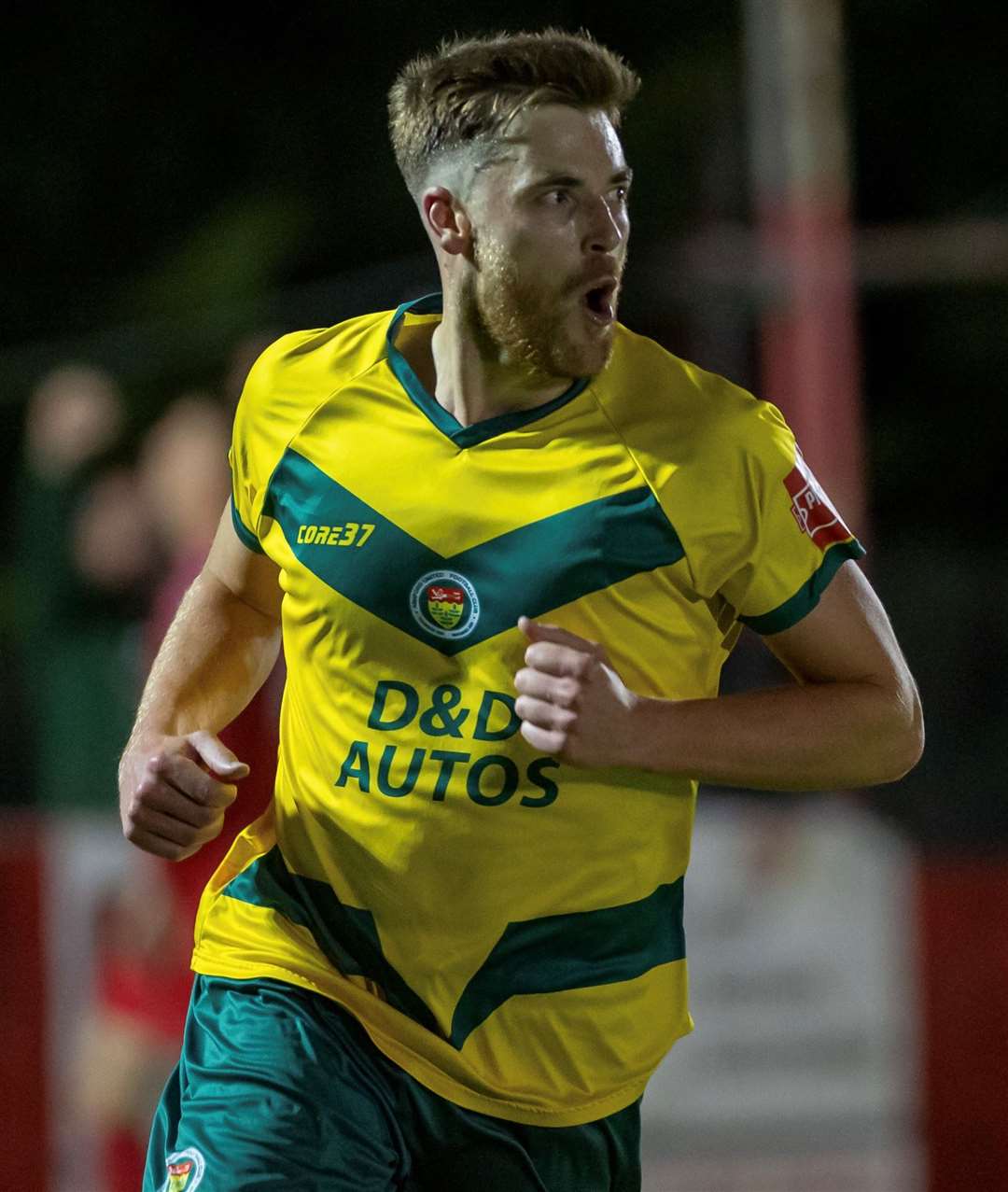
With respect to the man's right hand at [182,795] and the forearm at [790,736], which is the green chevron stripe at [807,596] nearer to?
the forearm at [790,736]

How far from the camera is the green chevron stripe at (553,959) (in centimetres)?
315

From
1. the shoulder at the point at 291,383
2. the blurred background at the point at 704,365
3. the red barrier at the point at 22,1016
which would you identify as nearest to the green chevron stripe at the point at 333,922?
the shoulder at the point at 291,383

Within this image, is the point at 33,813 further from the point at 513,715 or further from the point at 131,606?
the point at 513,715

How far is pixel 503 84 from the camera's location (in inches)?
124

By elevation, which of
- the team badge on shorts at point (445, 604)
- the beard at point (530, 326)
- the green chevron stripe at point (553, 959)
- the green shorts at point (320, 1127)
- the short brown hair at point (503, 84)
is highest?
the short brown hair at point (503, 84)

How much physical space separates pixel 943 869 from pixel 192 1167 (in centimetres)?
367

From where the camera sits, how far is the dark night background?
16.2 meters

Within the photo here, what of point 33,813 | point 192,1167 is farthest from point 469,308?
→ point 33,813

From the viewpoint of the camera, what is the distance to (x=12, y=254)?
1736 centimetres

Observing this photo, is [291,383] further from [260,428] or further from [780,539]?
[780,539]

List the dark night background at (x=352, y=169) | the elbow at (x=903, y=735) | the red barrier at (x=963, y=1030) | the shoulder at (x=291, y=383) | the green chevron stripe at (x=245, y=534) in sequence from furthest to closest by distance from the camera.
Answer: the dark night background at (x=352, y=169)
the red barrier at (x=963, y=1030)
the green chevron stripe at (x=245, y=534)
the shoulder at (x=291, y=383)
the elbow at (x=903, y=735)

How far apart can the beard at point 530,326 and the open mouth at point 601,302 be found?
0.01 metres

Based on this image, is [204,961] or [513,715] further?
[204,961]

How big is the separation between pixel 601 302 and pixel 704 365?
8599 millimetres
